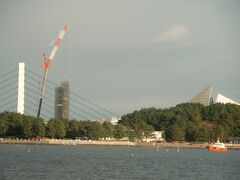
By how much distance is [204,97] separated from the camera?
176125 millimetres

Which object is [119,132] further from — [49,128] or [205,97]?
[205,97]

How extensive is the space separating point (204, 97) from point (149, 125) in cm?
3561

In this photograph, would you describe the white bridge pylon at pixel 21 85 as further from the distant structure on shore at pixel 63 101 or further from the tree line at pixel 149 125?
the distant structure on shore at pixel 63 101

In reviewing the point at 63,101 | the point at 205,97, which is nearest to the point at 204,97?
the point at 205,97

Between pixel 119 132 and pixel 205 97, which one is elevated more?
pixel 205 97

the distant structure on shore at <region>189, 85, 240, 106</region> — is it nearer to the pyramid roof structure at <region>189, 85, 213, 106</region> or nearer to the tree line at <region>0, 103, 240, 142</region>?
the pyramid roof structure at <region>189, 85, 213, 106</region>

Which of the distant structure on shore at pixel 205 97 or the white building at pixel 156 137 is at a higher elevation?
the distant structure on shore at pixel 205 97

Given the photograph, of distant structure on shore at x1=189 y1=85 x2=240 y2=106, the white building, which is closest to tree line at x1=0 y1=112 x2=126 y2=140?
the white building

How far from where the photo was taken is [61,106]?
552 feet

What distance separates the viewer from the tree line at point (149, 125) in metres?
120

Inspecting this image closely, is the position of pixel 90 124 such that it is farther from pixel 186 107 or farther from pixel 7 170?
pixel 7 170

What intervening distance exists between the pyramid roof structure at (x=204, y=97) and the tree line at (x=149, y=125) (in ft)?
75.8

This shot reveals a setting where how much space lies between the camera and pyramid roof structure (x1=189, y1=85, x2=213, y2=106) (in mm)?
175000

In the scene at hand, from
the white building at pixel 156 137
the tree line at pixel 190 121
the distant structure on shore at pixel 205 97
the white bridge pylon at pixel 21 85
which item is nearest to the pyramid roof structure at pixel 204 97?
the distant structure on shore at pixel 205 97
